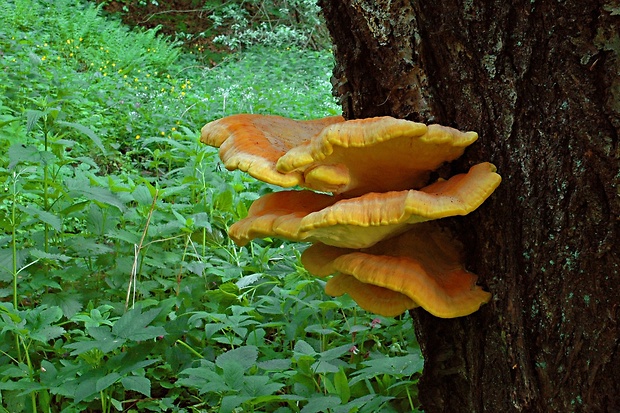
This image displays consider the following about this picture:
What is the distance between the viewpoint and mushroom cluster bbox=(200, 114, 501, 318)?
59.1 inches

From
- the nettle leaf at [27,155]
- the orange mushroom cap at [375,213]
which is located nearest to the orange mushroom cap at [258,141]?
the orange mushroom cap at [375,213]

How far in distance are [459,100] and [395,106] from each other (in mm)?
209

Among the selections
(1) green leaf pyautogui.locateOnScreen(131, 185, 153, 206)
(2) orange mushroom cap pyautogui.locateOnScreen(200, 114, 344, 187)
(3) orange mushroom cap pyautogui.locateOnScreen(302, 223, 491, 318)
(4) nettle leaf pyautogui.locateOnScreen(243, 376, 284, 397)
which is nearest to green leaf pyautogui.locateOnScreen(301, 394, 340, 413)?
(4) nettle leaf pyautogui.locateOnScreen(243, 376, 284, 397)

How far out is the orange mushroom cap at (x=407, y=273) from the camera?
161 cm

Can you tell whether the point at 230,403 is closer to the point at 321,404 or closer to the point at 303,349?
→ the point at 321,404

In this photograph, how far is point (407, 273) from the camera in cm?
162

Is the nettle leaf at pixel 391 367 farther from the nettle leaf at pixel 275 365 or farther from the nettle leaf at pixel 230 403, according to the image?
the nettle leaf at pixel 230 403

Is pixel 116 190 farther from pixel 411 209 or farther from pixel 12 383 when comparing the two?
pixel 411 209

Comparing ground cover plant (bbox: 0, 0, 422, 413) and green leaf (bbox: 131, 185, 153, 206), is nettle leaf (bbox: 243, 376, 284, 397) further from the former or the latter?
green leaf (bbox: 131, 185, 153, 206)

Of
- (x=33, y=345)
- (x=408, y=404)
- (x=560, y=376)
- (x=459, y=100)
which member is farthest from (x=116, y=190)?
(x=560, y=376)

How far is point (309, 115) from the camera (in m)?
8.66

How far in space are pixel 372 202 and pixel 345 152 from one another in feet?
0.60

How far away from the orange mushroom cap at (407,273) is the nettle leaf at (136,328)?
0.73m

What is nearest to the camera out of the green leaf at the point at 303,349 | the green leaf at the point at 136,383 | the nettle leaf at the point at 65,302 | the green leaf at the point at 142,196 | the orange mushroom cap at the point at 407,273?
the orange mushroom cap at the point at 407,273
